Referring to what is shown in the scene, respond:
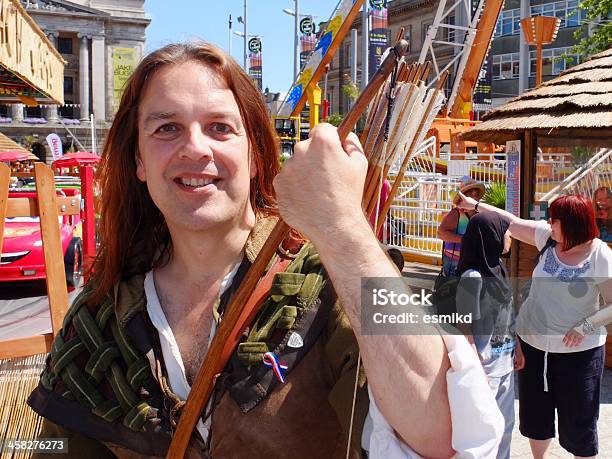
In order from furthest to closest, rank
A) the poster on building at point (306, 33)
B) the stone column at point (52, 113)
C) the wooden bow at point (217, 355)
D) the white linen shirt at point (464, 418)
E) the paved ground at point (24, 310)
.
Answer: the stone column at point (52, 113)
the poster on building at point (306, 33)
the paved ground at point (24, 310)
the wooden bow at point (217, 355)
the white linen shirt at point (464, 418)

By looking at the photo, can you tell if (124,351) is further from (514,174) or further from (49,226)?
(514,174)

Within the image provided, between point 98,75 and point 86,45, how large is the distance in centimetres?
354

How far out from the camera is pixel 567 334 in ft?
12.2

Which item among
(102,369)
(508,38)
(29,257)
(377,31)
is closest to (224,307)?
(102,369)

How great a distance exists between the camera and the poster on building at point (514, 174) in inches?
293

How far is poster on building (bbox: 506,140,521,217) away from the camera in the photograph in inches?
293

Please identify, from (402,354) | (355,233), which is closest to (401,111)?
(355,233)

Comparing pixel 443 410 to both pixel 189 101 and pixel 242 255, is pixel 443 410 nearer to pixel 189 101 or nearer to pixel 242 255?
pixel 242 255

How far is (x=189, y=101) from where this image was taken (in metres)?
1.67

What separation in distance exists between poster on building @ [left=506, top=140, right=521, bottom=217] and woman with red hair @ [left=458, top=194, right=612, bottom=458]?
3575 mm

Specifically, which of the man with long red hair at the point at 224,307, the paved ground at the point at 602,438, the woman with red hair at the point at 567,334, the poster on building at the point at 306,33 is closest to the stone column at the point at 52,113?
the poster on building at the point at 306,33

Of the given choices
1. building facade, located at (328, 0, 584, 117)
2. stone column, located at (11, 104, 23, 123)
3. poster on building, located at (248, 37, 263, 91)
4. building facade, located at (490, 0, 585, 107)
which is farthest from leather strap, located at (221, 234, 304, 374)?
stone column, located at (11, 104, 23, 123)

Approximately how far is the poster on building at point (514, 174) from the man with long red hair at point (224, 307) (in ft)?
20.1

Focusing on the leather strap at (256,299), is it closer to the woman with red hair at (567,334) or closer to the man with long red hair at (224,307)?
the man with long red hair at (224,307)
